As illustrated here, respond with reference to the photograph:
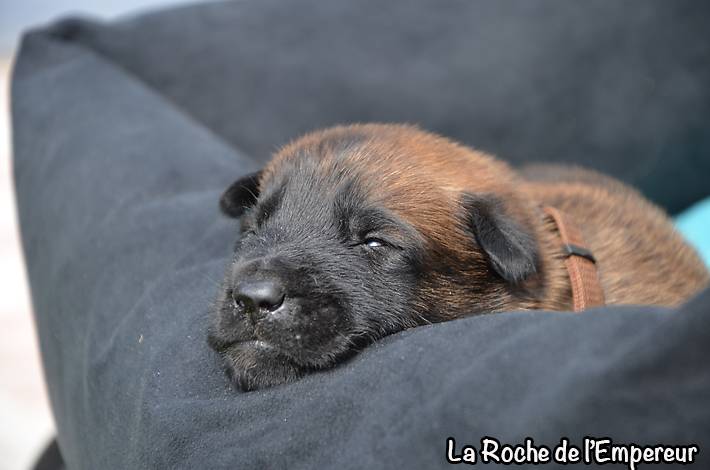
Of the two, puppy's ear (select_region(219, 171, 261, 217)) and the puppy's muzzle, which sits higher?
puppy's ear (select_region(219, 171, 261, 217))

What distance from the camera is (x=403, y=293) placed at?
216cm

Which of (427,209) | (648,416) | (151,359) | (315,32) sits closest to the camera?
(648,416)

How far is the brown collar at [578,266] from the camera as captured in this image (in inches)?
93.1

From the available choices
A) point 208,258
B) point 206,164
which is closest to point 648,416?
point 208,258

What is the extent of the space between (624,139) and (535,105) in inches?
26.3

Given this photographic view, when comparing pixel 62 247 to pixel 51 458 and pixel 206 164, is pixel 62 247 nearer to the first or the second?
pixel 206 164

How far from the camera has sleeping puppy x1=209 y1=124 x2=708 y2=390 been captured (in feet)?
6.44

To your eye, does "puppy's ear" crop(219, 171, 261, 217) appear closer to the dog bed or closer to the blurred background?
the dog bed

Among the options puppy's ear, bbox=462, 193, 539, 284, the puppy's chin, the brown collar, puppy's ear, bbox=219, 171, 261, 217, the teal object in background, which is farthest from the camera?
the teal object in background

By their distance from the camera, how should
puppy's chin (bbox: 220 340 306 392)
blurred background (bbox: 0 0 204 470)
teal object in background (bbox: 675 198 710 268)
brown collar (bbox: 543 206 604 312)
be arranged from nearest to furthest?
1. puppy's chin (bbox: 220 340 306 392)
2. brown collar (bbox: 543 206 604 312)
3. teal object in background (bbox: 675 198 710 268)
4. blurred background (bbox: 0 0 204 470)

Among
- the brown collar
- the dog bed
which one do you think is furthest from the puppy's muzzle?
the brown collar

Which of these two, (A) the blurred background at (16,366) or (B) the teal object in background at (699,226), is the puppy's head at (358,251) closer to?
(B) the teal object in background at (699,226)

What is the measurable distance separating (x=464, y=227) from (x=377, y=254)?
0.33 meters

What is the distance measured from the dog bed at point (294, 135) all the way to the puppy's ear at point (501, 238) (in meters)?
0.55
